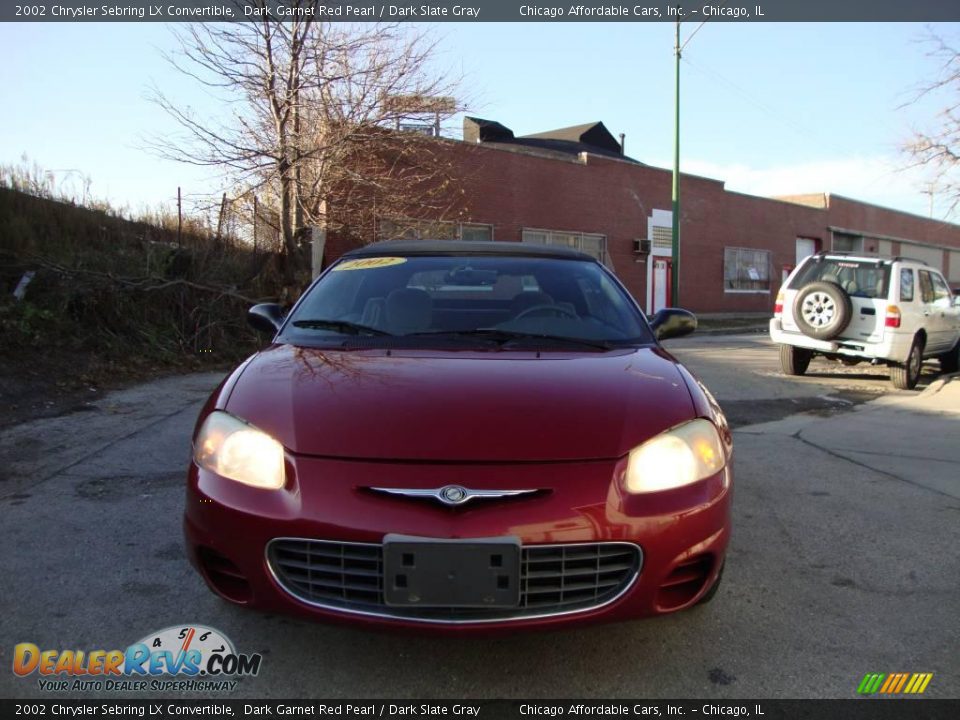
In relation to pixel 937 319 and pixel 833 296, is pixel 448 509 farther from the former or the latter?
pixel 937 319

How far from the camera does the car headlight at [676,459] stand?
2.22m

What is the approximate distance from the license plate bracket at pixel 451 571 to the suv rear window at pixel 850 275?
9441 mm

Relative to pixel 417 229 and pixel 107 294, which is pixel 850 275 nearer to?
pixel 417 229

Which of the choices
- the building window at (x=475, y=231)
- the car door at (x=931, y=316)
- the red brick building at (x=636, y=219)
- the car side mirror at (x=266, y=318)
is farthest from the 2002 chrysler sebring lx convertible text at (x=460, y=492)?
the building window at (x=475, y=231)

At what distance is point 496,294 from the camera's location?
11.6 feet

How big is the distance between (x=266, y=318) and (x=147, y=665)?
1.83 meters

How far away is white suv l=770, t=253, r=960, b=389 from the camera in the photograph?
9445 millimetres

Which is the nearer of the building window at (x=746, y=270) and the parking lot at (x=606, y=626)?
the parking lot at (x=606, y=626)

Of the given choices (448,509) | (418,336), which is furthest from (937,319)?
(448,509)

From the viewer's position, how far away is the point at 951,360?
11.4 m

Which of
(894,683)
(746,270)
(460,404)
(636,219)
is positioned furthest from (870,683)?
(746,270)

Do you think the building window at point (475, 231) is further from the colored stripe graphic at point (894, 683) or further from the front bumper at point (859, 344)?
the colored stripe graphic at point (894, 683)

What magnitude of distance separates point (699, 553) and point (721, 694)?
1.60ft

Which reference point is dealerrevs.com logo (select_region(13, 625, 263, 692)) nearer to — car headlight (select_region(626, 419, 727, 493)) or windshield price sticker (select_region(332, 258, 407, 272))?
car headlight (select_region(626, 419, 727, 493))
